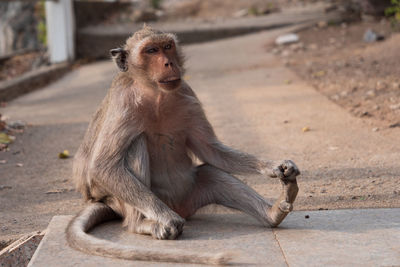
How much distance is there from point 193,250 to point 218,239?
0.27 metres

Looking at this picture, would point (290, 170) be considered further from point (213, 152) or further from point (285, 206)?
point (213, 152)

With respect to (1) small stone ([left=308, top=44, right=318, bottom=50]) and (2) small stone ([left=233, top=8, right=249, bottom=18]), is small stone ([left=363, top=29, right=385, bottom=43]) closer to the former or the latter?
(1) small stone ([left=308, top=44, right=318, bottom=50])

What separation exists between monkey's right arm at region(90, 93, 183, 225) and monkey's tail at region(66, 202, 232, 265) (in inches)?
11.6

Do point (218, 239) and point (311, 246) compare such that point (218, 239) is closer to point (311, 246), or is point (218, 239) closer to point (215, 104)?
point (311, 246)

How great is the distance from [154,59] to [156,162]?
683 mm

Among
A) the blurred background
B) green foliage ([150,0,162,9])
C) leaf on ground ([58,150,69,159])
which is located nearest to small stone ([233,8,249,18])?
the blurred background

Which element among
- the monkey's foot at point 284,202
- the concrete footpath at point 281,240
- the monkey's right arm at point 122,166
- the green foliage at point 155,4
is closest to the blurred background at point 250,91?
the concrete footpath at point 281,240

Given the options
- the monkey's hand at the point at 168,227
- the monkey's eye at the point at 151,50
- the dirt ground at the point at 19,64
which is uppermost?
the monkey's eye at the point at 151,50

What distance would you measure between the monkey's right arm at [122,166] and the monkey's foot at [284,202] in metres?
0.59

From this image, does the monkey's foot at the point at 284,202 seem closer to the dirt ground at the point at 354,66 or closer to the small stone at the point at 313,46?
the dirt ground at the point at 354,66

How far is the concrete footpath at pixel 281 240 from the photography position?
356 cm

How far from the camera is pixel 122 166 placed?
160 inches

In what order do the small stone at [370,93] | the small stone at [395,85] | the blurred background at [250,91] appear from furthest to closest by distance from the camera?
the small stone at [395,85]
the small stone at [370,93]
the blurred background at [250,91]

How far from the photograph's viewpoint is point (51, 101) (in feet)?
33.4
